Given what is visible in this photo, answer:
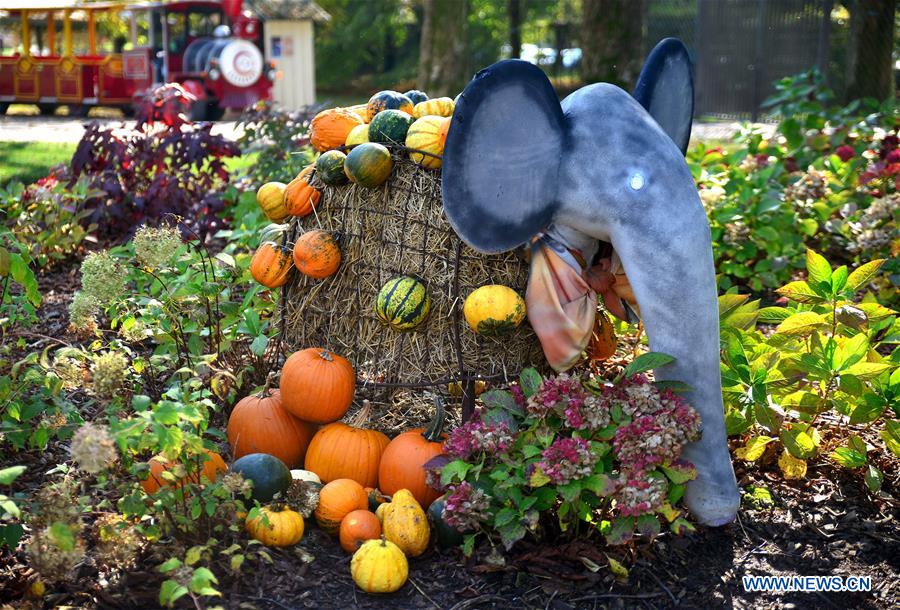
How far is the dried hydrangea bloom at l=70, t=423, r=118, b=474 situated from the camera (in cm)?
242

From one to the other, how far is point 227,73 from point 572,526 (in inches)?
596

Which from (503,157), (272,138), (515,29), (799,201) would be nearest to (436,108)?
(503,157)

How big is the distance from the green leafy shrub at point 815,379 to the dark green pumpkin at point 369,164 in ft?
4.86

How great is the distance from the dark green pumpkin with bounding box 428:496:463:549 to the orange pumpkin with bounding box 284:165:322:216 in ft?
4.22

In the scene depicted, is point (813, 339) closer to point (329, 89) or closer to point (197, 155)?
point (197, 155)

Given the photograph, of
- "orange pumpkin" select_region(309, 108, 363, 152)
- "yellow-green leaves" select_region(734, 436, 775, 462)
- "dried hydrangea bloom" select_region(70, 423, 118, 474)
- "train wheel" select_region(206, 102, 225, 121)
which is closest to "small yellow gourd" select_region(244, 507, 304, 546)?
"dried hydrangea bloom" select_region(70, 423, 118, 474)

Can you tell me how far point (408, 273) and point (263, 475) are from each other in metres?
0.89

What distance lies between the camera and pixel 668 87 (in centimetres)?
368

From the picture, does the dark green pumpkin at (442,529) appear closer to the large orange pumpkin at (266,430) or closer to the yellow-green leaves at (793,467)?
the large orange pumpkin at (266,430)

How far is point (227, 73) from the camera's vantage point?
16766 mm

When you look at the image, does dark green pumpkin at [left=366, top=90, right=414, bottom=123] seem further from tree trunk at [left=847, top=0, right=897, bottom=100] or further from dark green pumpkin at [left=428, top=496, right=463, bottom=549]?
tree trunk at [left=847, top=0, right=897, bottom=100]

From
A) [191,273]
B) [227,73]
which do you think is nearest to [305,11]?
[227,73]

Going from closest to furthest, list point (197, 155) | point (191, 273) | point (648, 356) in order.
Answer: point (648, 356)
point (191, 273)
point (197, 155)

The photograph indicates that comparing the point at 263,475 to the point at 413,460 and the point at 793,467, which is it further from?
the point at 793,467
